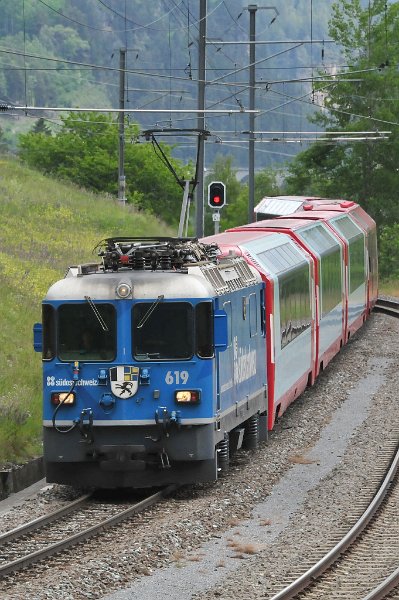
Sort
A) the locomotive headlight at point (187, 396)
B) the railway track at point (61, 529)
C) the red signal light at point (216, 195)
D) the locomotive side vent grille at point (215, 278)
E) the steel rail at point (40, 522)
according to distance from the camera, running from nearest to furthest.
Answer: the railway track at point (61, 529) < the steel rail at point (40, 522) < the locomotive headlight at point (187, 396) < the locomotive side vent grille at point (215, 278) < the red signal light at point (216, 195)

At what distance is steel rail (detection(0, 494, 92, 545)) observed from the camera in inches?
510

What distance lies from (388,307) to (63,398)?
29018 millimetres

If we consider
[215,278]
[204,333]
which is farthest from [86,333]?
[215,278]

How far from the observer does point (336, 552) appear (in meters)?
12.2

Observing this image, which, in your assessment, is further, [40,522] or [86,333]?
[86,333]

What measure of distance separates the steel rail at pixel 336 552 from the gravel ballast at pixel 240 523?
0.23 m

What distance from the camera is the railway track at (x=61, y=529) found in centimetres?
1209

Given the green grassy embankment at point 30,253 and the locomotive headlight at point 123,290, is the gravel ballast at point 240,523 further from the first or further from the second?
the green grassy embankment at point 30,253

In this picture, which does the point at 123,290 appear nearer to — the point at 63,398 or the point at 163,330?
the point at 163,330

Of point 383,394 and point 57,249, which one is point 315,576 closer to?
point 383,394

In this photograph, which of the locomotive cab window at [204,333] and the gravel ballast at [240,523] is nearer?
the gravel ballast at [240,523]

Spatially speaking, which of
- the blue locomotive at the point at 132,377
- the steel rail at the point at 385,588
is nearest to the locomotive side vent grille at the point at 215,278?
the blue locomotive at the point at 132,377

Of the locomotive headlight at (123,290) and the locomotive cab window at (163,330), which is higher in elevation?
the locomotive headlight at (123,290)

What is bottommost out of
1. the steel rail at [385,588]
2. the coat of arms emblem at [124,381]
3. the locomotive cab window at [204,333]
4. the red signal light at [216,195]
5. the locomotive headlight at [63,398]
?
the steel rail at [385,588]
